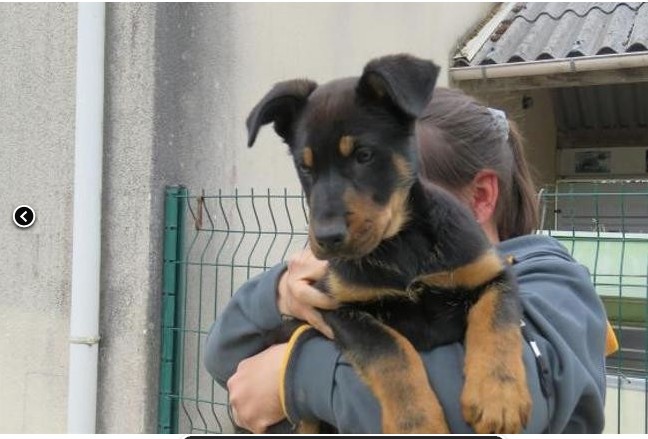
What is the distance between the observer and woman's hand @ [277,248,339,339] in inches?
73.9

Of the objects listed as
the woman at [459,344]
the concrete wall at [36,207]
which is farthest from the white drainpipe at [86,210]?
the woman at [459,344]

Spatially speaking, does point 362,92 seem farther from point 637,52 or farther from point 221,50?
point 637,52

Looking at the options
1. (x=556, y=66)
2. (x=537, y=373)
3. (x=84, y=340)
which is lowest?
(x=84, y=340)

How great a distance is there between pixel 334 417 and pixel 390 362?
0.17 meters

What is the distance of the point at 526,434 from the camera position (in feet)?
5.22

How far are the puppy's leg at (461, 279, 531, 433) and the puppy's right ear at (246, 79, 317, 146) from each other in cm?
68

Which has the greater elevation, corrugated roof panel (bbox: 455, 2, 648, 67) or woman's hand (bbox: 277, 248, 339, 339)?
corrugated roof panel (bbox: 455, 2, 648, 67)

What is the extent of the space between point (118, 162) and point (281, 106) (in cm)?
241

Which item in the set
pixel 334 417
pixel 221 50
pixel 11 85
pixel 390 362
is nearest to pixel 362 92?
pixel 390 362

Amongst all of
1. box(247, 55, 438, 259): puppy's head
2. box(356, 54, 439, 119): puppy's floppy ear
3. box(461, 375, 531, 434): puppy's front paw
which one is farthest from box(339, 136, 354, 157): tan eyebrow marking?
box(461, 375, 531, 434): puppy's front paw

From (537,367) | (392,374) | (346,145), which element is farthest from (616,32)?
(392,374)

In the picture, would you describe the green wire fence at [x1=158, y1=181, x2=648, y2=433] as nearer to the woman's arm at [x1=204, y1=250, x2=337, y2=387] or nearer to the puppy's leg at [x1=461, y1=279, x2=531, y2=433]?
the woman's arm at [x1=204, y1=250, x2=337, y2=387]

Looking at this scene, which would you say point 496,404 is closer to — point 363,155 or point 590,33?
point 363,155

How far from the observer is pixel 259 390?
1.82 meters
